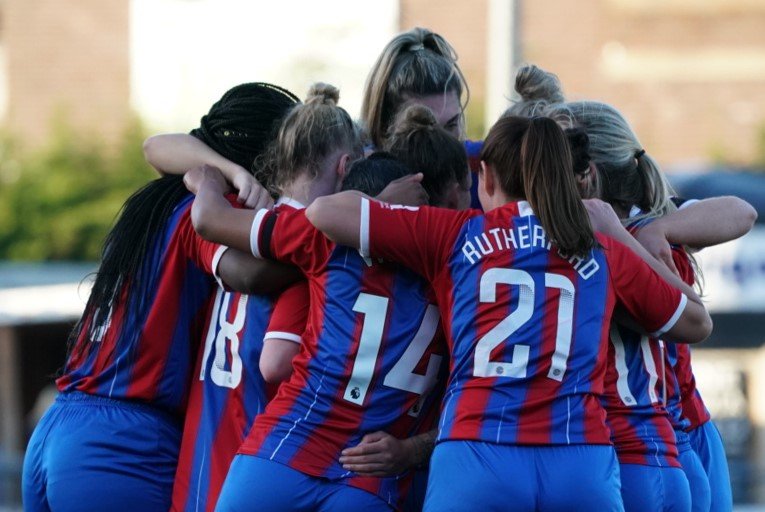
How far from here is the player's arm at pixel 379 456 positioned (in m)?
2.94

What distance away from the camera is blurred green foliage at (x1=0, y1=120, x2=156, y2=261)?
39.7 feet

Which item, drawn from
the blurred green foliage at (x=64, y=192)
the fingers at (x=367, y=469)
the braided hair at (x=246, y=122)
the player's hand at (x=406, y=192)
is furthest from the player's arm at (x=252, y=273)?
the blurred green foliage at (x=64, y=192)

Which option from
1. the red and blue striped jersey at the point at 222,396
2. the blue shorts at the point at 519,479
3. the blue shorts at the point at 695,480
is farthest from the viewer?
the blue shorts at the point at 695,480

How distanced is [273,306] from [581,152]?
3.11 feet

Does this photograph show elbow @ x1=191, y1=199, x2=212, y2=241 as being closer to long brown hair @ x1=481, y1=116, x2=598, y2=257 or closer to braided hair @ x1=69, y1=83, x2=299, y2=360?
braided hair @ x1=69, y1=83, x2=299, y2=360

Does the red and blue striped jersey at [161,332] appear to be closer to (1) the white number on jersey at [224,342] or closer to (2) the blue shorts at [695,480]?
(1) the white number on jersey at [224,342]

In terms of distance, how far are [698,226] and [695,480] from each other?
2.41ft

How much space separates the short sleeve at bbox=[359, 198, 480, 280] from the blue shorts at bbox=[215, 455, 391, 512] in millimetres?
586

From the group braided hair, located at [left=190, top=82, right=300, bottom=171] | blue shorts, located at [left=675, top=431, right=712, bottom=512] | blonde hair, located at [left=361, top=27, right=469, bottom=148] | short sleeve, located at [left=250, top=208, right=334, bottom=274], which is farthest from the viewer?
blonde hair, located at [left=361, top=27, right=469, bottom=148]

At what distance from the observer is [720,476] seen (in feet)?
11.8

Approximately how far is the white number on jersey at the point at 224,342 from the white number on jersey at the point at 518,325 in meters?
0.74

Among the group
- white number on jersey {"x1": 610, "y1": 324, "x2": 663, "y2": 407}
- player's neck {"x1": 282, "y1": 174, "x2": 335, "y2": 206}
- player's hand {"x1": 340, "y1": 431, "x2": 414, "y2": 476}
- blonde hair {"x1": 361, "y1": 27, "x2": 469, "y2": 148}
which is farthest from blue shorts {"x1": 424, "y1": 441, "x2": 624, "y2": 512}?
blonde hair {"x1": 361, "y1": 27, "x2": 469, "y2": 148}

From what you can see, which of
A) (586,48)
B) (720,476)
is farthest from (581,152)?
(586,48)

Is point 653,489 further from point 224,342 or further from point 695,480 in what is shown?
point 224,342
